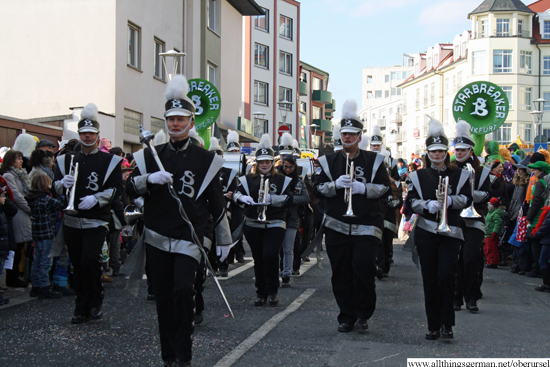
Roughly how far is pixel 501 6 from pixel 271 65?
23787mm

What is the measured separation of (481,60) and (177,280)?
2452 inches

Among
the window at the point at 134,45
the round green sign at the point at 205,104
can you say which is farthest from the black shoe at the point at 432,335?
the window at the point at 134,45

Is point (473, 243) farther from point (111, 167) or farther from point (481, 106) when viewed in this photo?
point (481, 106)

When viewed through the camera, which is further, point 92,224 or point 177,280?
point 92,224

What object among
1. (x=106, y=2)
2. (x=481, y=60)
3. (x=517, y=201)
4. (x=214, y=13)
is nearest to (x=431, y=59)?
(x=481, y=60)

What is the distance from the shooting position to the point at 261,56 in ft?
173

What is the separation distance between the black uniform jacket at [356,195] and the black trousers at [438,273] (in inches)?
19.9

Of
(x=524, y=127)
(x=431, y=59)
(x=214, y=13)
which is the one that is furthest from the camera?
(x=431, y=59)

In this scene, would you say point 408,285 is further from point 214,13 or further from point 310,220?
point 214,13

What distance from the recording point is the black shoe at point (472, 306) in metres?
A: 7.92

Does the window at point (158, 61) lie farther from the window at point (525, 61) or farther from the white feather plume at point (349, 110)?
the window at point (525, 61)

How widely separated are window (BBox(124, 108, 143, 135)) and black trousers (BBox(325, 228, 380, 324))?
51.6 ft

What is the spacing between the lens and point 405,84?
82312 mm

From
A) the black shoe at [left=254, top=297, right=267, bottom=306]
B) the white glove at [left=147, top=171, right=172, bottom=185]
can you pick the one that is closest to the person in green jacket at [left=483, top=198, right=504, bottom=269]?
the black shoe at [left=254, top=297, right=267, bottom=306]
